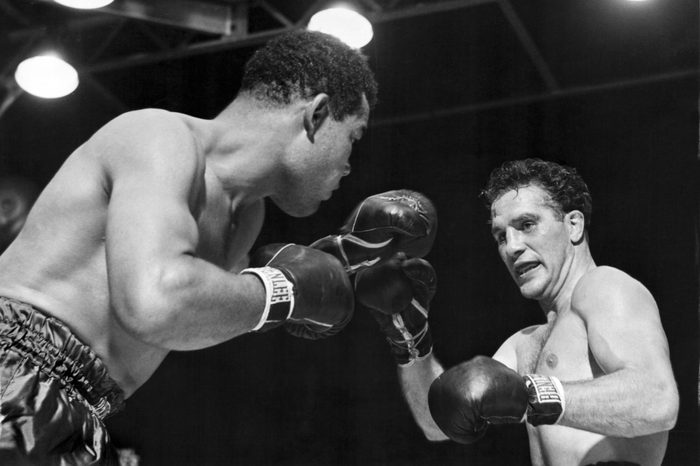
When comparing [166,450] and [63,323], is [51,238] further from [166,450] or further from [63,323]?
[166,450]

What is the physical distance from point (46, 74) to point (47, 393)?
266cm

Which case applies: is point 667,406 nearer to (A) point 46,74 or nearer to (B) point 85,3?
(B) point 85,3

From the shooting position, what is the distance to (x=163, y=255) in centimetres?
133

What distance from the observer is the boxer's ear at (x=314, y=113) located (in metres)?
1.74

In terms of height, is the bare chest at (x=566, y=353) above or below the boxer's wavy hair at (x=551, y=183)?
below

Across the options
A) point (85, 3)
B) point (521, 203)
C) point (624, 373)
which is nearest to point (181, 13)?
point (85, 3)

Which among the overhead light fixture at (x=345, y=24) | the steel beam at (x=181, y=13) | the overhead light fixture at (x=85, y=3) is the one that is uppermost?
the steel beam at (x=181, y=13)

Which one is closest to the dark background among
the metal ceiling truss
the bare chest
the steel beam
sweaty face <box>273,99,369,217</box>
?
the metal ceiling truss

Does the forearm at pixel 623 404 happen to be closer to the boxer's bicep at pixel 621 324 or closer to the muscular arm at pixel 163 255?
the boxer's bicep at pixel 621 324

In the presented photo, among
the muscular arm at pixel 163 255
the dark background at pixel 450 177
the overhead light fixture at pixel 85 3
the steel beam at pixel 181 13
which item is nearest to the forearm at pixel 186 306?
the muscular arm at pixel 163 255

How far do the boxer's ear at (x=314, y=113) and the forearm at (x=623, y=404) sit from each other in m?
0.71

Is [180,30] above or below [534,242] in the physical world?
above

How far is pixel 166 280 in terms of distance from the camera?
4.32ft

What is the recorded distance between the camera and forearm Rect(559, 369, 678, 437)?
1.81 m
